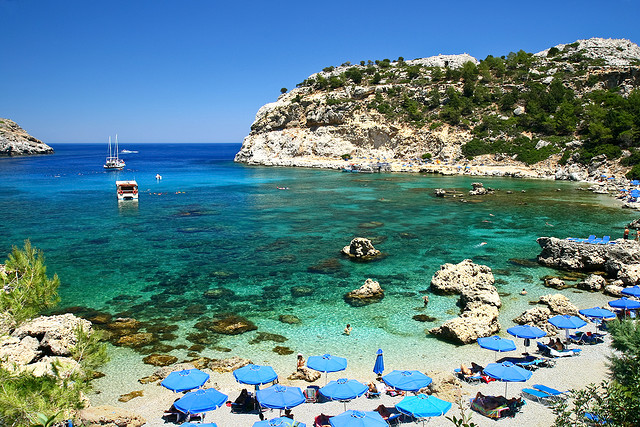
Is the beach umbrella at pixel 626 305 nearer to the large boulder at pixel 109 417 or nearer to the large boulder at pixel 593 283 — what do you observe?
the large boulder at pixel 593 283

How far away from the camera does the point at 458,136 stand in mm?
95062

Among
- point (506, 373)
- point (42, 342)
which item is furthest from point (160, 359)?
point (506, 373)

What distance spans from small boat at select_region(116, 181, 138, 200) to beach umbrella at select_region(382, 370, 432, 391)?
53.1 m

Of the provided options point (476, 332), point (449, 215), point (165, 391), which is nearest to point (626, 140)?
point (449, 215)

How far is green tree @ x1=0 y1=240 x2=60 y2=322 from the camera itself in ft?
32.4

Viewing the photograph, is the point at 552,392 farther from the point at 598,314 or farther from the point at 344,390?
the point at 598,314

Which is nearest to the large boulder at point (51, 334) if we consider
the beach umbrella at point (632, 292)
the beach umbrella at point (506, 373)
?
the beach umbrella at point (506, 373)

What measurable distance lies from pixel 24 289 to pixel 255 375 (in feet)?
24.3

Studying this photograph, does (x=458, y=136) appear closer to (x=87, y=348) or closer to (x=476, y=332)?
(x=476, y=332)

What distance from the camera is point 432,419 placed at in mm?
12703

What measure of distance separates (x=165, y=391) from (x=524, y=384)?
1266 centimetres

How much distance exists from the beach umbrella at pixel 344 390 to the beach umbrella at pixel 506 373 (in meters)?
4.28

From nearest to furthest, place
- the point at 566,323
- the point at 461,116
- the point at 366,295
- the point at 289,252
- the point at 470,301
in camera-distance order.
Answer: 1. the point at 566,323
2. the point at 470,301
3. the point at 366,295
4. the point at 289,252
5. the point at 461,116

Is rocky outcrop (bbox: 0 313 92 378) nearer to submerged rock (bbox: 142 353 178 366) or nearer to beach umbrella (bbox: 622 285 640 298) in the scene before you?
submerged rock (bbox: 142 353 178 366)
